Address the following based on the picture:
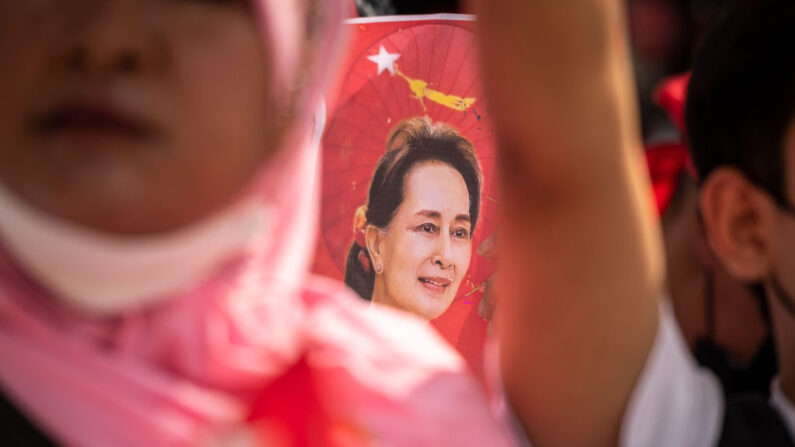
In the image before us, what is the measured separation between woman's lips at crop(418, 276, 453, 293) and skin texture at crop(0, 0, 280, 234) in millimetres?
610

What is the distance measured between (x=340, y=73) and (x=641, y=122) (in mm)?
2381

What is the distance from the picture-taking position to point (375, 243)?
137cm

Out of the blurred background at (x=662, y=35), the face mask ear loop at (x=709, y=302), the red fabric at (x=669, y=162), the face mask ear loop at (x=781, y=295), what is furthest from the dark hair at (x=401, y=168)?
the blurred background at (x=662, y=35)

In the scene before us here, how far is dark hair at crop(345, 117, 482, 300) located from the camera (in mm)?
1366

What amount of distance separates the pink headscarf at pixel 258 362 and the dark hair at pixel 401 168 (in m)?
0.43

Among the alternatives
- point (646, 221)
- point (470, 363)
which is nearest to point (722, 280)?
point (470, 363)

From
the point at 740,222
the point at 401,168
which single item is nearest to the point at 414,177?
the point at 401,168

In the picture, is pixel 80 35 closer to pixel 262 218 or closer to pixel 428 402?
pixel 262 218

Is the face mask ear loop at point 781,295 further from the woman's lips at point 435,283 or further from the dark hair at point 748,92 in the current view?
the woman's lips at point 435,283

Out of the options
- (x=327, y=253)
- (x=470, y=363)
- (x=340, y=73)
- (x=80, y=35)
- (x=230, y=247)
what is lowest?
(x=470, y=363)

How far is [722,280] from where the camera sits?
5.65 ft

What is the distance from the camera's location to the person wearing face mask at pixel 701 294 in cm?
152

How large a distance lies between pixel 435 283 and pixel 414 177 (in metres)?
0.19

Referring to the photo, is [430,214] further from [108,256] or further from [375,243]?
[108,256]
